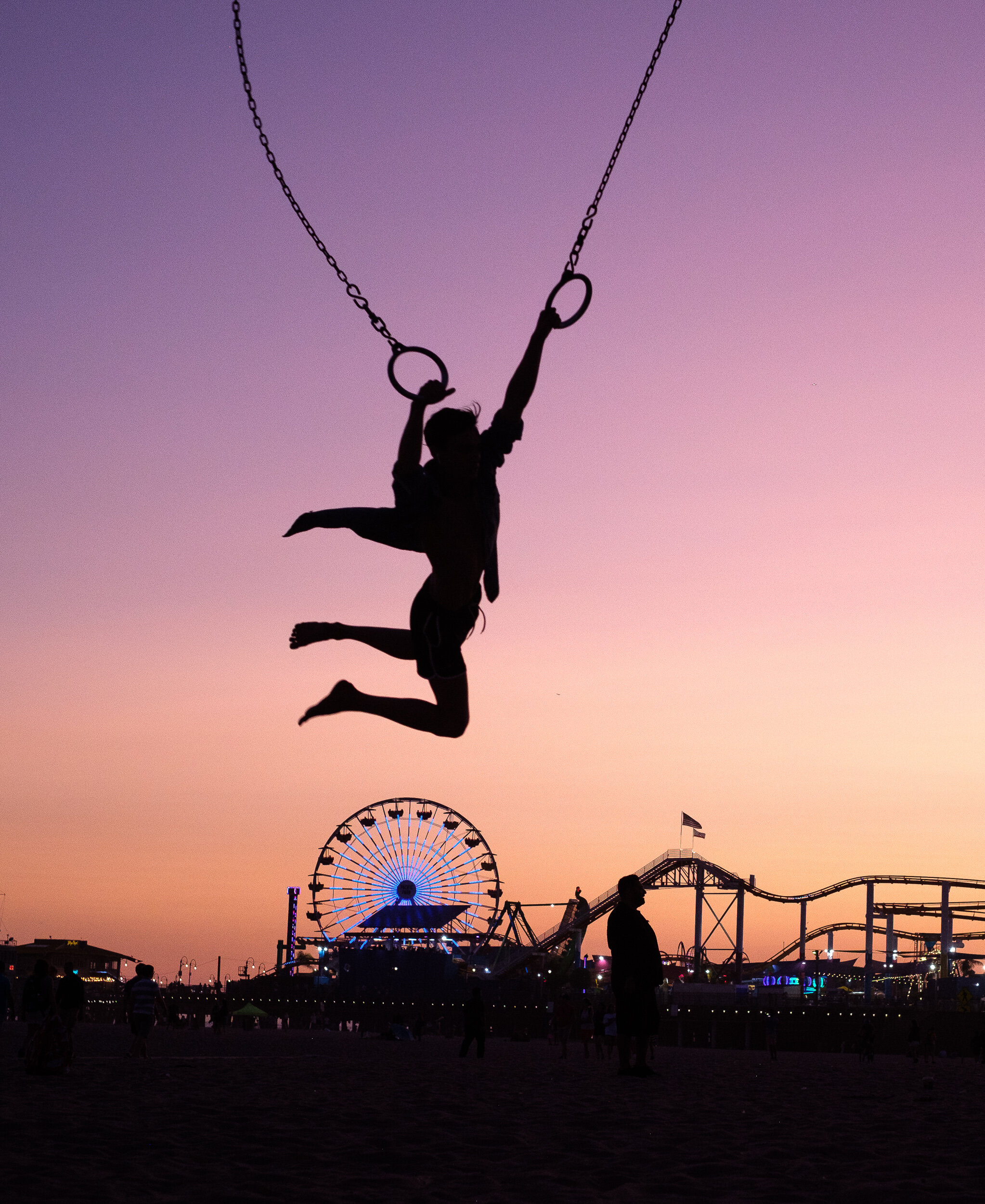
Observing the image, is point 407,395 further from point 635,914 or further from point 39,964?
point 39,964

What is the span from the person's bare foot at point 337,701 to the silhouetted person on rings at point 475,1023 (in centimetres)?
1565

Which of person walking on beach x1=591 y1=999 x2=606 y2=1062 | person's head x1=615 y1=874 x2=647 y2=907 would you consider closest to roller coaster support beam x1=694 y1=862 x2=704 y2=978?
person walking on beach x1=591 y1=999 x2=606 y2=1062

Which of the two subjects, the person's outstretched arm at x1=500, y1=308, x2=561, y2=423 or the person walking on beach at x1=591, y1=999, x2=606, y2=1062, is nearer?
the person's outstretched arm at x1=500, y1=308, x2=561, y2=423

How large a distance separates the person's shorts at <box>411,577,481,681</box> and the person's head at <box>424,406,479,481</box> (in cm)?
54

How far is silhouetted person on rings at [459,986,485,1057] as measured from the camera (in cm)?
2139

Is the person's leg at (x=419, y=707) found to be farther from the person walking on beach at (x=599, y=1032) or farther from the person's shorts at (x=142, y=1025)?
the person walking on beach at (x=599, y=1032)

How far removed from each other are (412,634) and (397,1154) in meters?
2.87

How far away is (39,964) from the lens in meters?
14.8

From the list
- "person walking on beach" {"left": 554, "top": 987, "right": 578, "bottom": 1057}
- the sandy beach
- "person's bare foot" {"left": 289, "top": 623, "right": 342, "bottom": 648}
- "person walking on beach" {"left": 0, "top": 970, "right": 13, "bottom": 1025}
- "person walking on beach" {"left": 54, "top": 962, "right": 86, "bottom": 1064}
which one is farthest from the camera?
"person walking on beach" {"left": 554, "top": 987, "right": 578, "bottom": 1057}

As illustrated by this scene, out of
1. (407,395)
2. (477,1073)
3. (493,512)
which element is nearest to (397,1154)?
(493,512)

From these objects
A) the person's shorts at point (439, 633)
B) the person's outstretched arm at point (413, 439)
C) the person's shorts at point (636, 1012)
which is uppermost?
the person's outstretched arm at point (413, 439)

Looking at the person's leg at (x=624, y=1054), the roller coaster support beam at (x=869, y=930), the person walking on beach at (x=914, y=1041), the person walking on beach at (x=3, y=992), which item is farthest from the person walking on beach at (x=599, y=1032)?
the roller coaster support beam at (x=869, y=930)

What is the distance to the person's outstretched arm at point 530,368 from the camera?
645cm

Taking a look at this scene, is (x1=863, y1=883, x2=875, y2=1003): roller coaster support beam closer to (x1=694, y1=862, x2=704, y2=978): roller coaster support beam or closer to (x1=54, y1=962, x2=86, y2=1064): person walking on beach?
(x1=694, y1=862, x2=704, y2=978): roller coaster support beam
